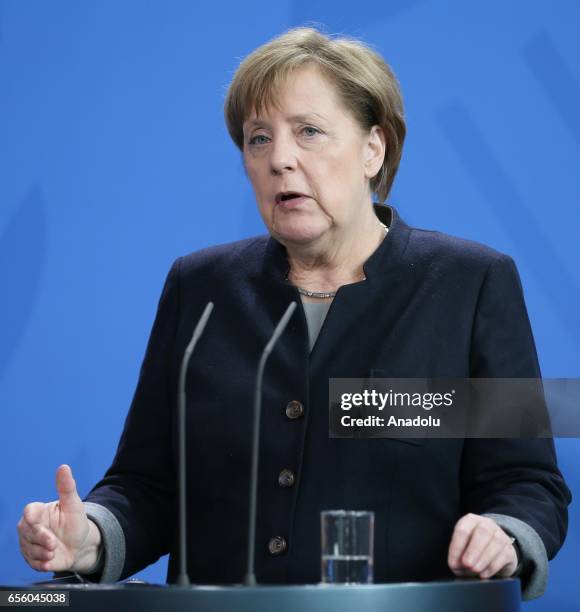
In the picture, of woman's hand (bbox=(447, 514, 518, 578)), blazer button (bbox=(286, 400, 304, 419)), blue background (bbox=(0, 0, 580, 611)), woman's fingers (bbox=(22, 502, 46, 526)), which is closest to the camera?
woman's hand (bbox=(447, 514, 518, 578))

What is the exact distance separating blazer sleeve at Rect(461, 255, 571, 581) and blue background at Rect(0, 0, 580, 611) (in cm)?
85

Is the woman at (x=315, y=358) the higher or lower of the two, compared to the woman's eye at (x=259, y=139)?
lower

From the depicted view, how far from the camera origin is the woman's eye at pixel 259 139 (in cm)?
208

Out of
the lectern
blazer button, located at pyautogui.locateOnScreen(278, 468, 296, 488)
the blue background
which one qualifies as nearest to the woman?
blazer button, located at pyautogui.locateOnScreen(278, 468, 296, 488)

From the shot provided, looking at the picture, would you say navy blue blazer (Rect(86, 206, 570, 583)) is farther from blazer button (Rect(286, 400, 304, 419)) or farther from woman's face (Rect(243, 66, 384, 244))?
woman's face (Rect(243, 66, 384, 244))

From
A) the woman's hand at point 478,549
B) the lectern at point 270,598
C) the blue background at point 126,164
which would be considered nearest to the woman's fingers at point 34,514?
the lectern at point 270,598

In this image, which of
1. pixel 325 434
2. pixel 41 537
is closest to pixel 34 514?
pixel 41 537

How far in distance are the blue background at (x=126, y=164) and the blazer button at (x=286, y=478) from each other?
114cm

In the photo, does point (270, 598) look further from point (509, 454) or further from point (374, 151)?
point (374, 151)

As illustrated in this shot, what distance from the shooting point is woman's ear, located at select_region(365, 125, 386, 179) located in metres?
2.15

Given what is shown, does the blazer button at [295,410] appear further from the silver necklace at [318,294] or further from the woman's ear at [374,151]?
the woman's ear at [374,151]

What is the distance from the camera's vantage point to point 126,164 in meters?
3.08

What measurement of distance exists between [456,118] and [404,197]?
8.8 inches

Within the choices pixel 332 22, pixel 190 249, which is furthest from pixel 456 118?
pixel 190 249
